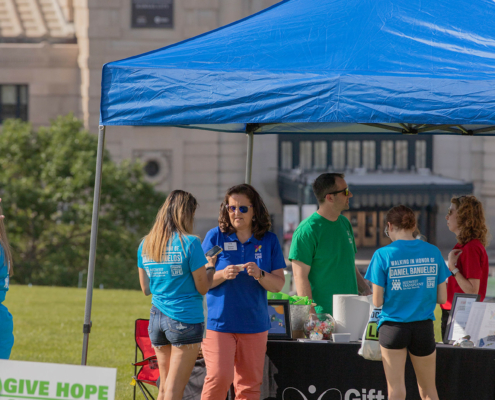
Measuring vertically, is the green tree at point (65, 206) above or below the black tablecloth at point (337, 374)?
above

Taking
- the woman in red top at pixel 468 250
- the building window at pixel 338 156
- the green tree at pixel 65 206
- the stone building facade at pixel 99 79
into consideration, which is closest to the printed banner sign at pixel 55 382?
the woman in red top at pixel 468 250

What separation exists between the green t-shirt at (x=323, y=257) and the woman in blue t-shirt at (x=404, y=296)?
86cm

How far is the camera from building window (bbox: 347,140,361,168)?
34.9 metres

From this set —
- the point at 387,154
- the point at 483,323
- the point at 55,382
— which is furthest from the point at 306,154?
the point at 55,382

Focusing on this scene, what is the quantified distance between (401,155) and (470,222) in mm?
31191

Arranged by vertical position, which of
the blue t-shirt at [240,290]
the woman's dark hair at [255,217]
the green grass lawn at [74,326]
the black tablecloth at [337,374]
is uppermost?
the woman's dark hair at [255,217]

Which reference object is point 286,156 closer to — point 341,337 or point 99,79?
point 99,79

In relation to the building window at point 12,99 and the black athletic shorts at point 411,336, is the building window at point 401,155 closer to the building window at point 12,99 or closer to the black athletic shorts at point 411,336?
the building window at point 12,99

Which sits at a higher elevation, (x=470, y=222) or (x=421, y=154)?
(x=421, y=154)

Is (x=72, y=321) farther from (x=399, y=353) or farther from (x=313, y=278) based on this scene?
(x=399, y=353)

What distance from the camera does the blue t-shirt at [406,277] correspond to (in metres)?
3.86

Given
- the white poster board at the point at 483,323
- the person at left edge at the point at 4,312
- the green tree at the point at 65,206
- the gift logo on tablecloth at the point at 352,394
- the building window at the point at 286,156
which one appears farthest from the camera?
the building window at the point at 286,156

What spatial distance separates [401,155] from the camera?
35.1 metres

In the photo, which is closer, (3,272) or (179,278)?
(3,272)
